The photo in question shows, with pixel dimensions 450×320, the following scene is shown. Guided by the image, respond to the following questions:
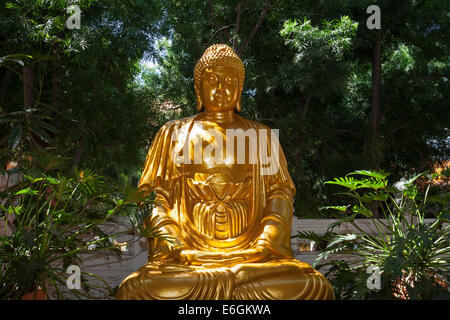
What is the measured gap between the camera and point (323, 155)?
655cm

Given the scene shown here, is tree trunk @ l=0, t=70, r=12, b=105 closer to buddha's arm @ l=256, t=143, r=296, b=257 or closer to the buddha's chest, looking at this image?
the buddha's chest

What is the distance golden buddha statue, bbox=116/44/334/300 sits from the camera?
2975 mm

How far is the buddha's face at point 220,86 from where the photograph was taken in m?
3.78

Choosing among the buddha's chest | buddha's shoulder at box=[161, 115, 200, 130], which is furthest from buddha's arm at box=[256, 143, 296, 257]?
buddha's shoulder at box=[161, 115, 200, 130]

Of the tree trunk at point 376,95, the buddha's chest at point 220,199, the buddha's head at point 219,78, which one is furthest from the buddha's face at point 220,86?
the tree trunk at point 376,95

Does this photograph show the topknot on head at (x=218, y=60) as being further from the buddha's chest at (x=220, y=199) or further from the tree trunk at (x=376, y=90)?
the tree trunk at (x=376, y=90)

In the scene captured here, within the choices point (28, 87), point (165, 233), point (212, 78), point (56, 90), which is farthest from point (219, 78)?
point (56, 90)

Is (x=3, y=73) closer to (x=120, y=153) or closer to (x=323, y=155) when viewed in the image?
(x=120, y=153)

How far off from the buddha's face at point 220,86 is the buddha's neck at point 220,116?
0.16 ft

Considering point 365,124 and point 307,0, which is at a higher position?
point 307,0

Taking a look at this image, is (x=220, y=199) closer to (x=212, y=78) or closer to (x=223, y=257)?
(x=223, y=257)

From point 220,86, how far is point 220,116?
0.78 feet
